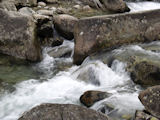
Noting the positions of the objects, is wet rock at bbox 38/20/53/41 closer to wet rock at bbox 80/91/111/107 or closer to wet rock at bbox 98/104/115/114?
wet rock at bbox 80/91/111/107

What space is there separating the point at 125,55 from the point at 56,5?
6730mm

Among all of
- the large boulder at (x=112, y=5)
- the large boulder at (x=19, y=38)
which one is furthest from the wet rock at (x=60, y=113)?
the large boulder at (x=112, y=5)

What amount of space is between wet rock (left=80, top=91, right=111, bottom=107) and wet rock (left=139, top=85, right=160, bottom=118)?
3.49 feet

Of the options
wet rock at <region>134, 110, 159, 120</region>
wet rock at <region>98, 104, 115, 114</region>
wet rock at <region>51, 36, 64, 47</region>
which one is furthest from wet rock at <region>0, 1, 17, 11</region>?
wet rock at <region>134, 110, 159, 120</region>

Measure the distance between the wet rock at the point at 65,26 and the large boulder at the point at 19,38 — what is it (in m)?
1.36

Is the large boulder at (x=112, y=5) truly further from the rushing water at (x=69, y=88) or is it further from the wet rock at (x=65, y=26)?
the rushing water at (x=69, y=88)

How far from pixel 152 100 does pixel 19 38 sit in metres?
5.06

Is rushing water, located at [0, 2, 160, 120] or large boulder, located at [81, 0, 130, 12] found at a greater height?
large boulder, located at [81, 0, 130, 12]

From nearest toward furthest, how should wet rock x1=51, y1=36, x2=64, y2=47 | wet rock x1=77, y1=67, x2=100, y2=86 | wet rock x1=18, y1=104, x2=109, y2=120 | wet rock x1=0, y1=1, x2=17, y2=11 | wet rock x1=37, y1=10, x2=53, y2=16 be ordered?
wet rock x1=18, y1=104, x2=109, y2=120 → wet rock x1=77, y1=67, x2=100, y2=86 → wet rock x1=51, y1=36, x2=64, y2=47 → wet rock x1=0, y1=1, x2=17, y2=11 → wet rock x1=37, y1=10, x2=53, y2=16

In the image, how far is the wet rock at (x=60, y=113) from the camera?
3742mm

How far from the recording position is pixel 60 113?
150 inches

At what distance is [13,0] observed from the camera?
12.0m

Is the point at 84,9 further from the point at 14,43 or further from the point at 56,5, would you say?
the point at 14,43

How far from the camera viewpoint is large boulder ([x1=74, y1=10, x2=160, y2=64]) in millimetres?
7734
